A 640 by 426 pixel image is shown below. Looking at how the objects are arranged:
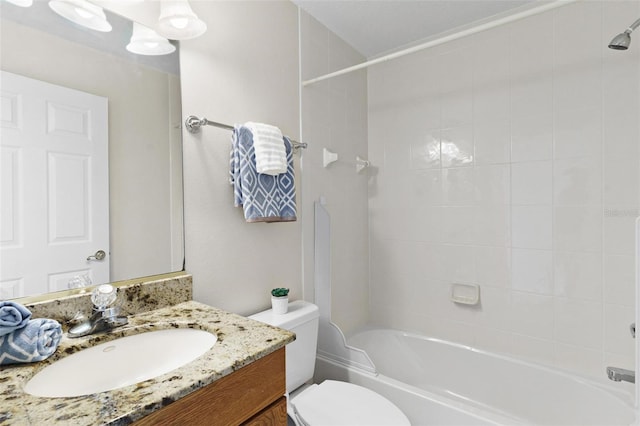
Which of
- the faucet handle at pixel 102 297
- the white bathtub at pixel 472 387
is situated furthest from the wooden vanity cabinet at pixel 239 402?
the white bathtub at pixel 472 387

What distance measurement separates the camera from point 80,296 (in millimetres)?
993

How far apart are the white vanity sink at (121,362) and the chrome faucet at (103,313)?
5 cm

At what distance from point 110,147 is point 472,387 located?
2.14 m

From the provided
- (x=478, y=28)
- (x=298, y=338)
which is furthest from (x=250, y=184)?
(x=478, y=28)

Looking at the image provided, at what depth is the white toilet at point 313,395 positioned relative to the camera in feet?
4.30

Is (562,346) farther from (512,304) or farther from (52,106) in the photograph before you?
(52,106)

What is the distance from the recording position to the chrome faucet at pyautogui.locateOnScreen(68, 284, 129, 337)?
929mm

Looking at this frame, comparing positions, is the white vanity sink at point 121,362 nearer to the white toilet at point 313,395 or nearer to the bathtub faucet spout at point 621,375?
the white toilet at point 313,395

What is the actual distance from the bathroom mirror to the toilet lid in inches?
30.4

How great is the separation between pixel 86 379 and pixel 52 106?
2.41ft

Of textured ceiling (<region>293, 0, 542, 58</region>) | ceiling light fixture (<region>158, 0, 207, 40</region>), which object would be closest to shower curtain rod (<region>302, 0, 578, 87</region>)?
textured ceiling (<region>293, 0, 542, 58</region>)

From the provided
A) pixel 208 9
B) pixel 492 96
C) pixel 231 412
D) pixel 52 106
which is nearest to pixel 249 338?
pixel 231 412

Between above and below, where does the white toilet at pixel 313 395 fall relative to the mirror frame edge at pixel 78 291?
below

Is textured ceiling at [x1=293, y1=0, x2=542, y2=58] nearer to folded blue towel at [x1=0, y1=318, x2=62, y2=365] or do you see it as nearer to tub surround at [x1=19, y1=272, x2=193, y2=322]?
tub surround at [x1=19, y1=272, x2=193, y2=322]
